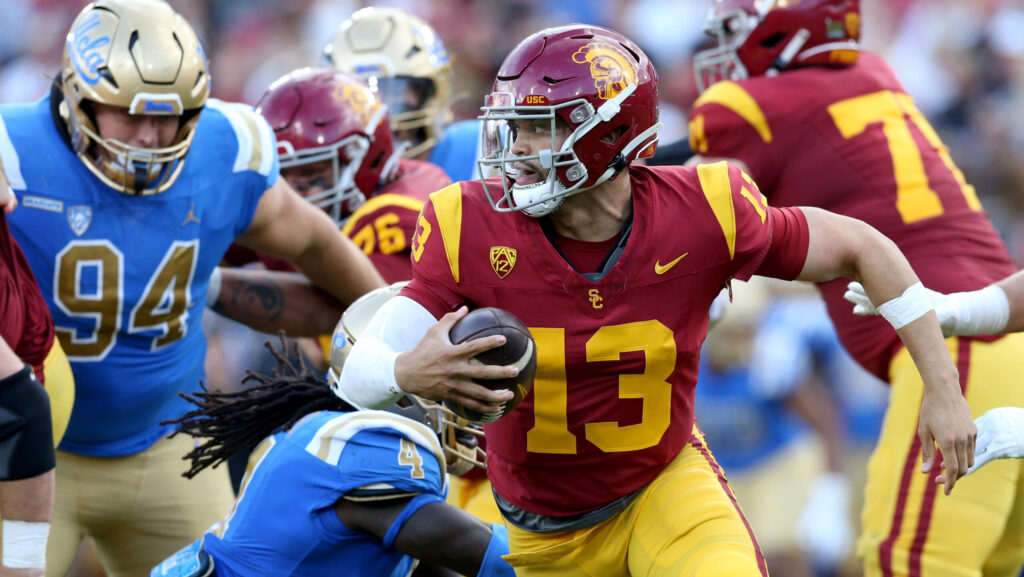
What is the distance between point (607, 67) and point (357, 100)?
187 cm

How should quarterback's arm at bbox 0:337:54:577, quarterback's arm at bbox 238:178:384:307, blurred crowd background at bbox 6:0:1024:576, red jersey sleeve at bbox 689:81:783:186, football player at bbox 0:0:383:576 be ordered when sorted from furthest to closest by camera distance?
blurred crowd background at bbox 6:0:1024:576
red jersey sleeve at bbox 689:81:783:186
quarterback's arm at bbox 238:178:384:307
football player at bbox 0:0:383:576
quarterback's arm at bbox 0:337:54:577

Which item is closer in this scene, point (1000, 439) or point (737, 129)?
point (1000, 439)

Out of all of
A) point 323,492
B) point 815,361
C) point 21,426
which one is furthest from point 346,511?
point 815,361

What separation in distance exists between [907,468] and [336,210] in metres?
2.17

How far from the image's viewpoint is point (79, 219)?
12.6ft

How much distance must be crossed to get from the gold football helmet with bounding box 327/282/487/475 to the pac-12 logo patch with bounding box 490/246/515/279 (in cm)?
36

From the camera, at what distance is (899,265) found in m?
3.13

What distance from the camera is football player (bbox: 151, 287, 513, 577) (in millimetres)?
3293

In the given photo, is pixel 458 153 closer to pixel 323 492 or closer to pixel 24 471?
pixel 323 492

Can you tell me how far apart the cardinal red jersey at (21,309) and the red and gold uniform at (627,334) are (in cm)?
109

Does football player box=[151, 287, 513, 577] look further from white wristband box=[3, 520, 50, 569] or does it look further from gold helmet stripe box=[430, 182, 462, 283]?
gold helmet stripe box=[430, 182, 462, 283]

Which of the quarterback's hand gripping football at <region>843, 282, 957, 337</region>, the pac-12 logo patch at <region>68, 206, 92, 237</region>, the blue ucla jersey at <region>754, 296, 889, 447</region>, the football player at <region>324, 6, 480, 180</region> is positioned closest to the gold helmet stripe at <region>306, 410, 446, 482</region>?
the pac-12 logo patch at <region>68, 206, 92, 237</region>

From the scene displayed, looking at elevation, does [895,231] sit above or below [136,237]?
below

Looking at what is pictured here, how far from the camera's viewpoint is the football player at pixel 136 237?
3797mm
